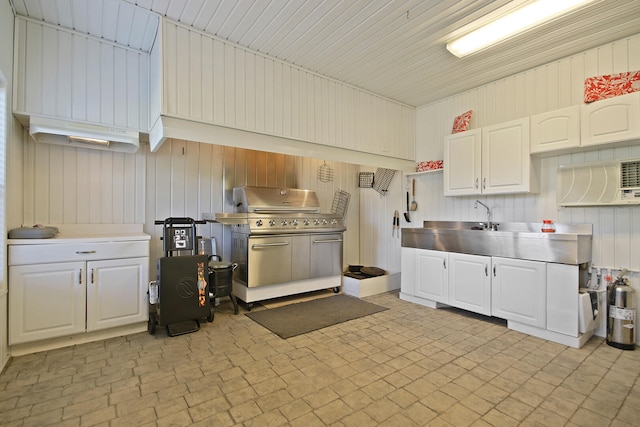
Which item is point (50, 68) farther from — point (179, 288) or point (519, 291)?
point (519, 291)

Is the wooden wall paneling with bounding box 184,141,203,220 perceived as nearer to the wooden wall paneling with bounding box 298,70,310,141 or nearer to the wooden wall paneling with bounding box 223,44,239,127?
the wooden wall paneling with bounding box 223,44,239,127

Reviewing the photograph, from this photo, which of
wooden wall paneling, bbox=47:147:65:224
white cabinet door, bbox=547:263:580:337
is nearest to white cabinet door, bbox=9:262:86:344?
wooden wall paneling, bbox=47:147:65:224

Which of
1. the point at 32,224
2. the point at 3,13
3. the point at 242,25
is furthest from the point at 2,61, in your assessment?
the point at 242,25

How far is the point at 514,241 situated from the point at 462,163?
1.21 m

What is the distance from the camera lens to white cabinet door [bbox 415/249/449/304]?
372 cm

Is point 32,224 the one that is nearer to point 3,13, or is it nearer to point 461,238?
point 3,13

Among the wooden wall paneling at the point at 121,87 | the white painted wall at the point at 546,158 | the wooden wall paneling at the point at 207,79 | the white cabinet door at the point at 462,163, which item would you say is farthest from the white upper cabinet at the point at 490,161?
the wooden wall paneling at the point at 121,87

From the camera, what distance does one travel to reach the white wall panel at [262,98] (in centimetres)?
281

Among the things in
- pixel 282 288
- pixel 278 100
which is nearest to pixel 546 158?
pixel 278 100

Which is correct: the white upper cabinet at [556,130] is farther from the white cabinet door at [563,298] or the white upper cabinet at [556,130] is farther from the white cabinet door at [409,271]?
the white cabinet door at [409,271]

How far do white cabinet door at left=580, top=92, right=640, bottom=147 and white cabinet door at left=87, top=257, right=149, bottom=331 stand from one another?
4.41 meters

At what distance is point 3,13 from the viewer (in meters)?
2.31

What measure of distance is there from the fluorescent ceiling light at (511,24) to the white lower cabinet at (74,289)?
3.66 meters

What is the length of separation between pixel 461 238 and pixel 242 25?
10.5 ft
